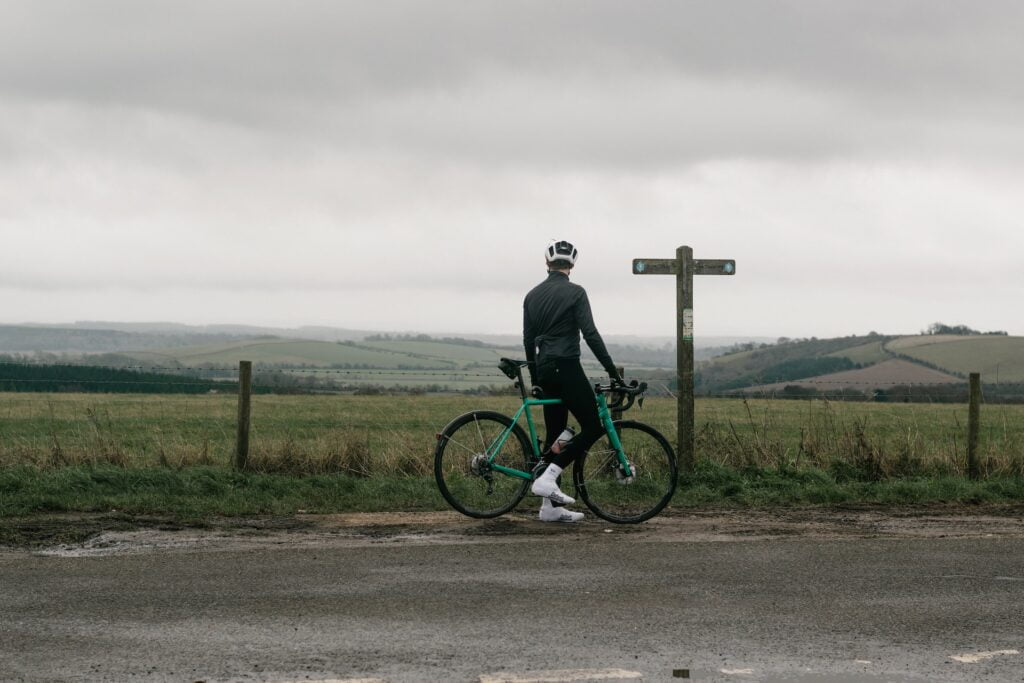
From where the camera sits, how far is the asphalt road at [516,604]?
19.1ft

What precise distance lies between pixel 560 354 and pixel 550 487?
1.12m

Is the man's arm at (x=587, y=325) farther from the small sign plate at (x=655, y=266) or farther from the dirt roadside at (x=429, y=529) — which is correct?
the small sign plate at (x=655, y=266)

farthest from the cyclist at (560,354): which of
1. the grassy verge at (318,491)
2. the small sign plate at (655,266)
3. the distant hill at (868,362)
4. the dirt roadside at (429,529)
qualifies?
the distant hill at (868,362)

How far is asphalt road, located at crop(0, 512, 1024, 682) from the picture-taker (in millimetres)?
5836

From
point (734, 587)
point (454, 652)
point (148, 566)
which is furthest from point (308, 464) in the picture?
point (454, 652)

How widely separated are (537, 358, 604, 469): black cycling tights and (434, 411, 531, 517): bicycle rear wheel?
1.09 ft

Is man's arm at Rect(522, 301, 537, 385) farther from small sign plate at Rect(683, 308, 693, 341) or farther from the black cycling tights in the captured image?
small sign plate at Rect(683, 308, 693, 341)

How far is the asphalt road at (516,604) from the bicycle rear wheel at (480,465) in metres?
0.28

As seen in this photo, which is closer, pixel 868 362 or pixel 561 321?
pixel 561 321

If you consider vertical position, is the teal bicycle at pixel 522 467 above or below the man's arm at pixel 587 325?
below

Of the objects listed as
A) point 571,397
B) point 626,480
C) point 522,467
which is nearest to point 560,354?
point 571,397

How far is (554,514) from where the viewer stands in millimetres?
10602

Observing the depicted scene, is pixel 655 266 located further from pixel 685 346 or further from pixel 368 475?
pixel 368 475

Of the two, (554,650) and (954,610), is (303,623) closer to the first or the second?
(554,650)
